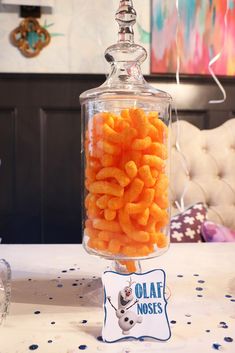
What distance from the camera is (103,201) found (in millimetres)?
657

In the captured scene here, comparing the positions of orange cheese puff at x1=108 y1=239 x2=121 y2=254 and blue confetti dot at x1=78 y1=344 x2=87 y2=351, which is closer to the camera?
blue confetti dot at x1=78 y1=344 x2=87 y2=351

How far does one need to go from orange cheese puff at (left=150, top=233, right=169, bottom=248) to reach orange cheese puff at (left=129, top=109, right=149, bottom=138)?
0.57 ft

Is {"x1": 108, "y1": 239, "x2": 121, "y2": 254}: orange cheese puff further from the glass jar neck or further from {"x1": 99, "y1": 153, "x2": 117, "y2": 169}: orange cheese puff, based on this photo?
the glass jar neck

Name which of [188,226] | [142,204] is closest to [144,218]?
[142,204]

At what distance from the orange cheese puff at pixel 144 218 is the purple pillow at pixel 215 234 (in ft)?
2.96

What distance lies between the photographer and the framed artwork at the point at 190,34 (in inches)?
80.3

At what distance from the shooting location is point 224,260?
0.96 meters

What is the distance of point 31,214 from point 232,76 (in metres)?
1.31

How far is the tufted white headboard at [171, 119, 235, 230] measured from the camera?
1.84m

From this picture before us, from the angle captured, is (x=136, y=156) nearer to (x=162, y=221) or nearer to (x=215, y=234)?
(x=162, y=221)

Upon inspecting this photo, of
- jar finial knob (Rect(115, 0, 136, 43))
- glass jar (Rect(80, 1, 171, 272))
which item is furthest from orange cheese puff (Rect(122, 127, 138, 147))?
jar finial knob (Rect(115, 0, 136, 43))

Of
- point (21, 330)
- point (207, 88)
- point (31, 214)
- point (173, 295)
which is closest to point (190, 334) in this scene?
point (173, 295)

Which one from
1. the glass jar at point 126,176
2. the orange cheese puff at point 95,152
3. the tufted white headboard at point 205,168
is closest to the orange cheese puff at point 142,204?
the glass jar at point 126,176

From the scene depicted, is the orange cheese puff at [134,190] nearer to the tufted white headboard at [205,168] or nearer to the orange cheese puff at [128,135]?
the orange cheese puff at [128,135]
